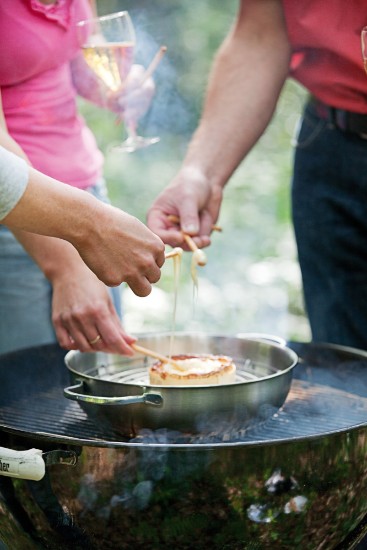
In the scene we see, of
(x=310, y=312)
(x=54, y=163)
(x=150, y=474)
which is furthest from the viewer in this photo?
(x=310, y=312)

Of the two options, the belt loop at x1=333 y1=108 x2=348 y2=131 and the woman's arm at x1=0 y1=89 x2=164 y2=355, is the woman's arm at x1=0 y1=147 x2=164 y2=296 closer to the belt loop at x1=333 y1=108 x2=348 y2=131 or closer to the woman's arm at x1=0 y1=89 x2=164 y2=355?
the woman's arm at x1=0 y1=89 x2=164 y2=355

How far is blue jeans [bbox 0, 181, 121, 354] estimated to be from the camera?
2684mm

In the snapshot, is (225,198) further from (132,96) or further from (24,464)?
(24,464)

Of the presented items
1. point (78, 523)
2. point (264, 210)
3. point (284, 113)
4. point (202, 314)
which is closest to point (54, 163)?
point (78, 523)

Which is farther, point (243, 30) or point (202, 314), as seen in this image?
point (202, 314)

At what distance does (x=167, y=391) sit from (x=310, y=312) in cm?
146

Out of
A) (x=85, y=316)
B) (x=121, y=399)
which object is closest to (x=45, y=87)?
(x=85, y=316)

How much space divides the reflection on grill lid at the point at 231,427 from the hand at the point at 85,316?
0.69 feet

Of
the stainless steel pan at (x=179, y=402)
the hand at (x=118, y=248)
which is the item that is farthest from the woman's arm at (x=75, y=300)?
the hand at (x=118, y=248)

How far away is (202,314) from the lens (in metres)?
5.57

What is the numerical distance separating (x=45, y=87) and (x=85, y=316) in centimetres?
86

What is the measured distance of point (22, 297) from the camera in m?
2.74

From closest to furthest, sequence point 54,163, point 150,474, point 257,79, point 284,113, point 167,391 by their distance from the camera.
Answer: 1. point 150,474
2. point 167,391
3. point 54,163
4. point 257,79
5. point 284,113

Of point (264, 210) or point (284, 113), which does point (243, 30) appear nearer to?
point (264, 210)
